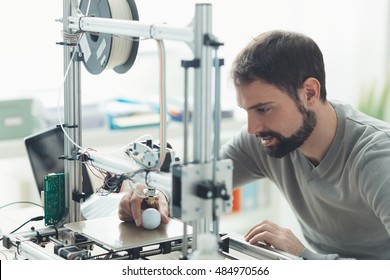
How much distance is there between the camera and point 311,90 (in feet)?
6.47

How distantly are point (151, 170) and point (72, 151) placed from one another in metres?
0.41

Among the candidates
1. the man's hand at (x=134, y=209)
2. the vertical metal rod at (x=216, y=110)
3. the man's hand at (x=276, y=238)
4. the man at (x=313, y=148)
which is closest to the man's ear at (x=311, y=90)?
the man at (x=313, y=148)

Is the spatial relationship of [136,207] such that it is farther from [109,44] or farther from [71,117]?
[109,44]

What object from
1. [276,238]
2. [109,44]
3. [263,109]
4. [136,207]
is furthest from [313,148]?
[109,44]

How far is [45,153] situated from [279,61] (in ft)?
2.47

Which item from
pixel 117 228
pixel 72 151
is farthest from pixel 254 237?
pixel 72 151

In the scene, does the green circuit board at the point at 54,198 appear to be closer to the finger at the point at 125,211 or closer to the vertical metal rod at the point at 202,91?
the finger at the point at 125,211

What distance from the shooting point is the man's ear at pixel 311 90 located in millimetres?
1946

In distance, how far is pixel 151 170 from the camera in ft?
5.04

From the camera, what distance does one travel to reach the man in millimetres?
1810

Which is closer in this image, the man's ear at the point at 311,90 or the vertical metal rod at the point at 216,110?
the vertical metal rod at the point at 216,110

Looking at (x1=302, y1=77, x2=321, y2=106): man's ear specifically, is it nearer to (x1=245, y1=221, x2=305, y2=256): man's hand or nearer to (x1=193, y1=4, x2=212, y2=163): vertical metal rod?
(x1=245, y1=221, x2=305, y2=256): man's hand

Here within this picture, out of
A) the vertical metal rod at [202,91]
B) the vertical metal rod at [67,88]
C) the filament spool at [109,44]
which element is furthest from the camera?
the vertical metal rod at [67,88]
